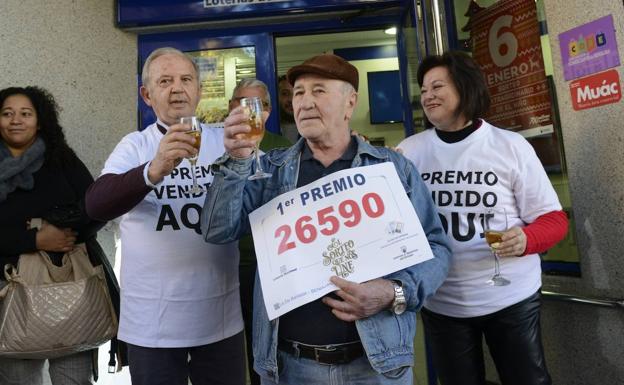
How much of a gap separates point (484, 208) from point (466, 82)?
0.55m

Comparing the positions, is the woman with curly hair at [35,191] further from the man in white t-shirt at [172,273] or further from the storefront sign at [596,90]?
the storefront sign at [596,90]

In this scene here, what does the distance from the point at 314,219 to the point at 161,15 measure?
278 cm

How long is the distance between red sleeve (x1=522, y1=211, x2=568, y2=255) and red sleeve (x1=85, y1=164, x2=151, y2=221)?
1387mm

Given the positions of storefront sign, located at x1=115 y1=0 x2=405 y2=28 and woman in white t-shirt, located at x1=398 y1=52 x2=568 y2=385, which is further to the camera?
storefront sign, located at x1=115 y1=0 x2=405 y2=28

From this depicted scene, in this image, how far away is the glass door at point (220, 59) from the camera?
3.71m

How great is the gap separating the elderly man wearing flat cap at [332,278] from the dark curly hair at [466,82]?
626mm

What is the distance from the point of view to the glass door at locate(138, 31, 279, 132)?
371 centimetres

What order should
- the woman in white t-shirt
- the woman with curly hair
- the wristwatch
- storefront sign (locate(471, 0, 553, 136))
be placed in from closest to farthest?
the wristwatch < the woman in white t-shirt < the woman with curly hair < storefront sign (locate(471, 0, 553, 136))

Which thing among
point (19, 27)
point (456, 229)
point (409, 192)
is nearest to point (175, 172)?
point (409, 192)

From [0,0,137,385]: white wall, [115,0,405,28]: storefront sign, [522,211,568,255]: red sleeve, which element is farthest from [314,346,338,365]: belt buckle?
[115,0,405,28]: storefront sign

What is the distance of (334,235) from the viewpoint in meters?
→ 1.39

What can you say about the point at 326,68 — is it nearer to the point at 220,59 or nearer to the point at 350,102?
the point at 350,102

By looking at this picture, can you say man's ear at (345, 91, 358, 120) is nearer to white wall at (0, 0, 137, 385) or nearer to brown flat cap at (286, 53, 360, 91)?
brown flat cap at (286, 53, 360, 91)

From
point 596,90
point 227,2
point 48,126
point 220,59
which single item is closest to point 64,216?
point 48,126
